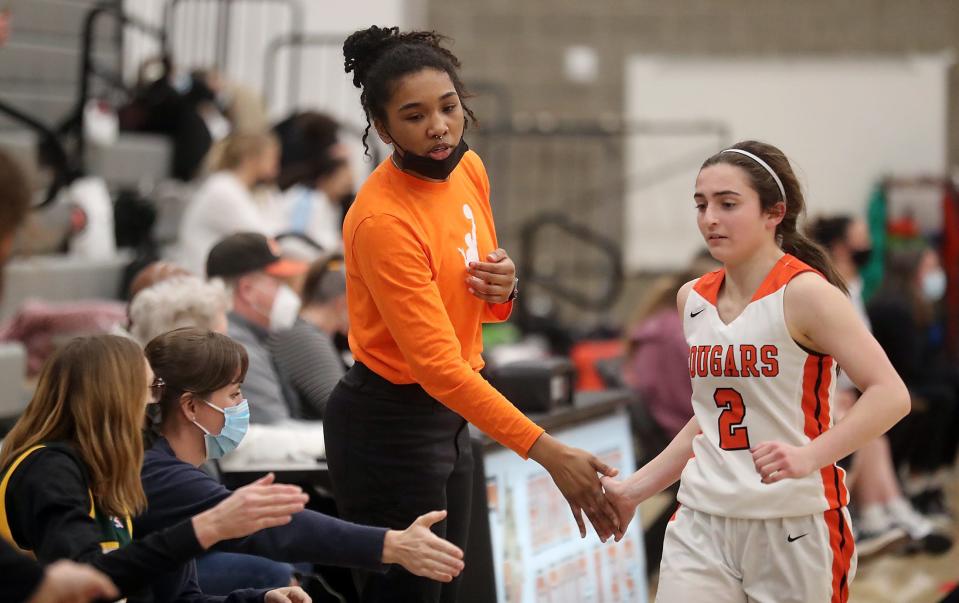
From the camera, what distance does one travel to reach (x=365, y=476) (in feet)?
8.96

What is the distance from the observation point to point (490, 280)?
2688 millimetres

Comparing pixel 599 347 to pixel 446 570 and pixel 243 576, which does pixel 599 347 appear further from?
pixel 446 570

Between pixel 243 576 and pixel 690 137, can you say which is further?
pixel 690 137

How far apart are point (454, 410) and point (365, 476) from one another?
24cm

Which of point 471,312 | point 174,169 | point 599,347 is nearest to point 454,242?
point 471,312

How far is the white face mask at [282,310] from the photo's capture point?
13.9 ft

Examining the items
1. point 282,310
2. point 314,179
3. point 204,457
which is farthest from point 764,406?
point 314,179

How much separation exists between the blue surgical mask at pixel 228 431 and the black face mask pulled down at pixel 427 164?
608 mm

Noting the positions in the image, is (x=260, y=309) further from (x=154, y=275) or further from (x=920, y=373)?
(x=920, y=373)

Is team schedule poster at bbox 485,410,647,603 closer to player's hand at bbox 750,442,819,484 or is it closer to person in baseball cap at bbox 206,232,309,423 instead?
person in baseball cap at bbox 206,232,309,423

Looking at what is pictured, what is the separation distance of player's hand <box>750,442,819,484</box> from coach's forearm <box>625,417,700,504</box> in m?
0.38

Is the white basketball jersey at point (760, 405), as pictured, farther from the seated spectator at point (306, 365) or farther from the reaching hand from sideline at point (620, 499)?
the seated spectator at point (306, 365)

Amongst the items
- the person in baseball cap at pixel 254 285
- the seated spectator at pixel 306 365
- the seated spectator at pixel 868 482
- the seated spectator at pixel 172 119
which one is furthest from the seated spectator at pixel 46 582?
the seated spectator at pixel 172 119

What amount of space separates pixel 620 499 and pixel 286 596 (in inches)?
27.6
